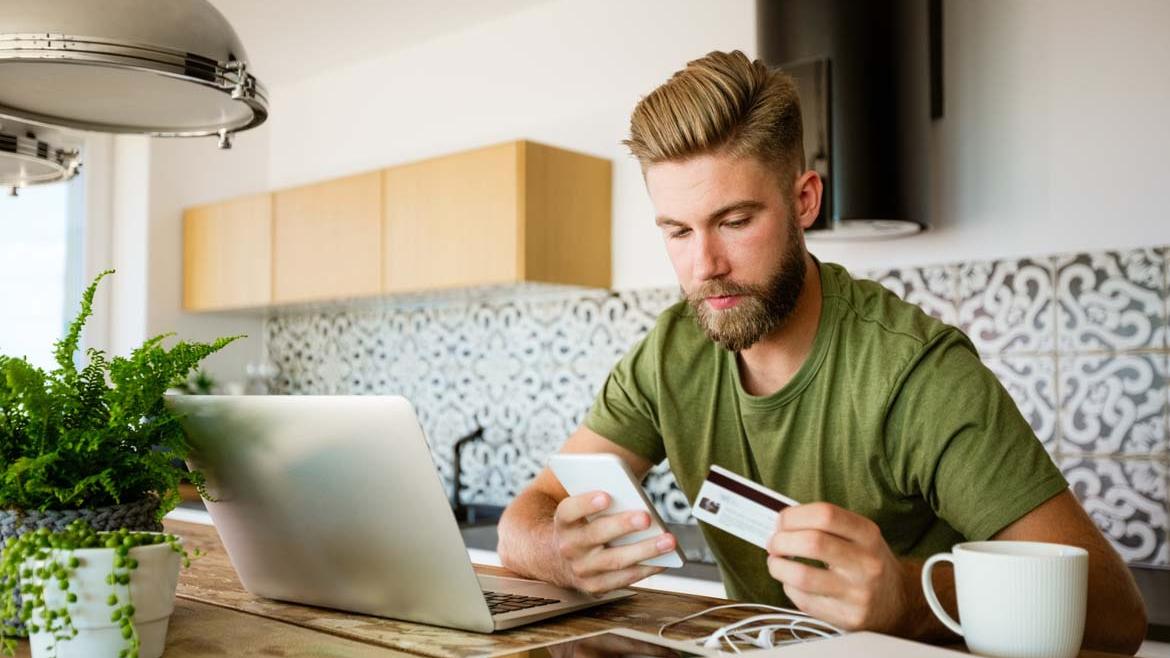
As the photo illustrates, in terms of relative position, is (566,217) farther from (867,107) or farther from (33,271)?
(33,271)

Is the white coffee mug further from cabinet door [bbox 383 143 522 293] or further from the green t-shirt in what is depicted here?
cabinet door [bbox 383 143 522 293]

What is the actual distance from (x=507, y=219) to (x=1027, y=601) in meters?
2.63

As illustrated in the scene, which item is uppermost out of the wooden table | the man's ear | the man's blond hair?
the man's blond hair

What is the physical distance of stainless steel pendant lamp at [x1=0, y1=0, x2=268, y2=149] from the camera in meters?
1.28

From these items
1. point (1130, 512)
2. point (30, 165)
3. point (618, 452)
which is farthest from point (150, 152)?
point (1130, 512)

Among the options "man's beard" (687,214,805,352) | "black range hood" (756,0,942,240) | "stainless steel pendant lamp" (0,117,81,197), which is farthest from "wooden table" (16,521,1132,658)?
"black range hood" (756,0,942,240)

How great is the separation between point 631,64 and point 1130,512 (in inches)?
77.2

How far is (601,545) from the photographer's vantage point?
49.7 inches

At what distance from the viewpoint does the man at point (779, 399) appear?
1271mm

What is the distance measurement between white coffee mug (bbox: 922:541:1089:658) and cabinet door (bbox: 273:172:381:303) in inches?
124

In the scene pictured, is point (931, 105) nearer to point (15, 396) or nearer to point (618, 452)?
point (618, 452)

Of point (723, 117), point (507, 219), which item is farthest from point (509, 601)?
point (507, 219)

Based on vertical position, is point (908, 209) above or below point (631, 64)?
below

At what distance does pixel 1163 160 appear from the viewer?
249cm
